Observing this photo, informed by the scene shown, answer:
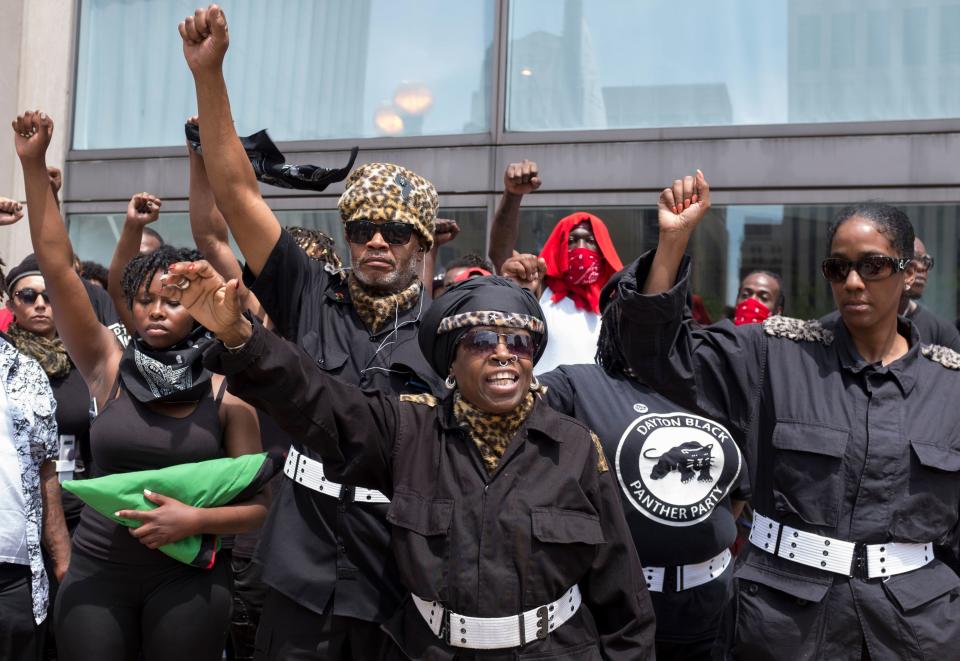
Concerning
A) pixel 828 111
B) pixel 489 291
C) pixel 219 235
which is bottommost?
pixel 489 291

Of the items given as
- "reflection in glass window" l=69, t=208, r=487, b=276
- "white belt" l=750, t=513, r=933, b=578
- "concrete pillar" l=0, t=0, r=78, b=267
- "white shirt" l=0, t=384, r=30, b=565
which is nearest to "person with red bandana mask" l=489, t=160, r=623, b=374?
"white belt" l=750, t=513, r=933, b=578

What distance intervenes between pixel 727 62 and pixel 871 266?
500 cm

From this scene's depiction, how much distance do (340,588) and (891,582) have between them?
1629mm

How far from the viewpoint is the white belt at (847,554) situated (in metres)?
2.93

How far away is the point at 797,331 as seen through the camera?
3.18m

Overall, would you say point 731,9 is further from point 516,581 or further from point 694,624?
point 516,581

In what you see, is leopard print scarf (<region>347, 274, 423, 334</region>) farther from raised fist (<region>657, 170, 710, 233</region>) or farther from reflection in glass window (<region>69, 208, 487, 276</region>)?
reflection in glass window (<region>69, 208, 487, 276</region>)

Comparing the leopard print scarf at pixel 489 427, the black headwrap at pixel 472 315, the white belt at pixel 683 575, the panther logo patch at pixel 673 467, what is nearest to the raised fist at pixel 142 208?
the black headwrap at pixel 472 315

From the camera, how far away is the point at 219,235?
4293 millimetres

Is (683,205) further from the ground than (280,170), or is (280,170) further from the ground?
(280,170)

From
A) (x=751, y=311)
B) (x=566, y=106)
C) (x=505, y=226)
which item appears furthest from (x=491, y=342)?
(x=566, y=106)

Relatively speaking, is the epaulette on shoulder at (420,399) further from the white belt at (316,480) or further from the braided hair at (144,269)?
the braided hair at (144,269)

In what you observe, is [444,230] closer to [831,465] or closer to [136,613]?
[136,613]

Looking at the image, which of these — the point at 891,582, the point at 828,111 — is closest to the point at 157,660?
the point at 891,582
